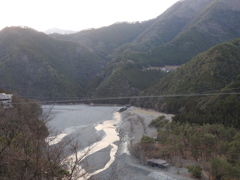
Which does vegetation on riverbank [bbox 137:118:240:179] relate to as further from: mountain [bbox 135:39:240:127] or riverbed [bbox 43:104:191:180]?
mountain [bbox 135:39:240:127]

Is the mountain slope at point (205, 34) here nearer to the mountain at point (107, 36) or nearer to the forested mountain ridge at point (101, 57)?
the forested mountain ridge at point (101, 57)

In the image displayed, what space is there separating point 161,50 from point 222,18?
1500 inches

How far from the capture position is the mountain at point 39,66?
83.3 meters

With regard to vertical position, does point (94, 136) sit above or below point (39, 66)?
below

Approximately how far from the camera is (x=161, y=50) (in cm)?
10344

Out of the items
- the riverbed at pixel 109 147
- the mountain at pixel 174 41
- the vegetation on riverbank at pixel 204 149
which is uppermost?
the mountain at pixel 174 41

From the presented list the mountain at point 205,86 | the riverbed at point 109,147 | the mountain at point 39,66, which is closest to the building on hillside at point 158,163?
the riverbed at point 109,147

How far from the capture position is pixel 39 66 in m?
90.6

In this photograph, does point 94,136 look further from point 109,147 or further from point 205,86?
point 205,86

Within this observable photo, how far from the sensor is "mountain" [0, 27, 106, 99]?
273ft

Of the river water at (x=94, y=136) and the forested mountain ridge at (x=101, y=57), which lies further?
the forested mountain ridge at (x=101, y=57)

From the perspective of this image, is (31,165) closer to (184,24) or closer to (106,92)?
(106,92)

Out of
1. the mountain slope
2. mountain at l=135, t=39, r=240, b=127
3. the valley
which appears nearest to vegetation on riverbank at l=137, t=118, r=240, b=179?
the valley

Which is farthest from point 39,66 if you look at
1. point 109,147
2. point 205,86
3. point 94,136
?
point 109,147
